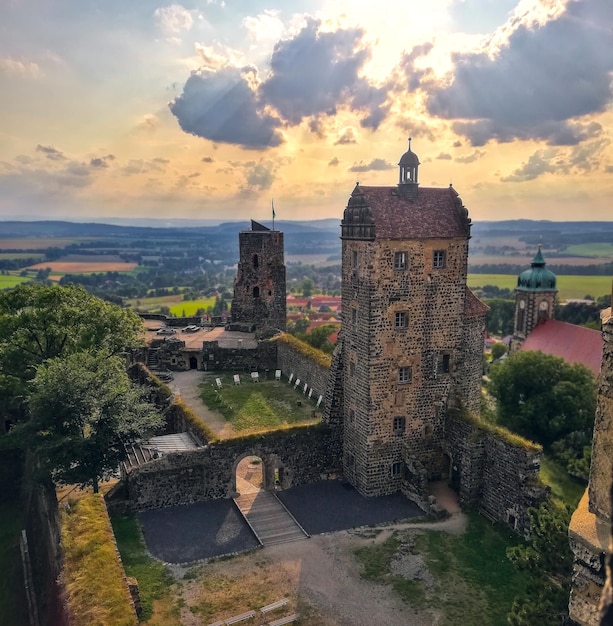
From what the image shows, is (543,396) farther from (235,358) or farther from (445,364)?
(235,358)

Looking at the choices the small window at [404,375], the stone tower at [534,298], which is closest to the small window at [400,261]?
the small window at [404,375]

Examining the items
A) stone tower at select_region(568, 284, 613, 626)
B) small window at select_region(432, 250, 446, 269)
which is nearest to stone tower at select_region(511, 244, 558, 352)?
small window at select_region(432, 250, 446, 269)

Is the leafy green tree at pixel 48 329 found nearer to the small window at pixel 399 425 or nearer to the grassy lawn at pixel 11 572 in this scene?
the grassy lawn at pixel 11 572

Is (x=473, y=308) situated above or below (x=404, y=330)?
above

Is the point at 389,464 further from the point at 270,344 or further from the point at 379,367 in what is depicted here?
the point at 270,344

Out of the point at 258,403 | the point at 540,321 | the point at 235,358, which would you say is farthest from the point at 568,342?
the point at 258,403

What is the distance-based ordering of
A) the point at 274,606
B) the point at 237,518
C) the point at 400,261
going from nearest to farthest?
the point at 274,606 → the point at 237,518 → the point at 400,261
